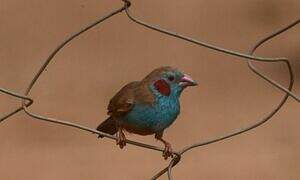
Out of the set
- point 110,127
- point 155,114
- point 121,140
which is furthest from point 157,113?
point 110,127

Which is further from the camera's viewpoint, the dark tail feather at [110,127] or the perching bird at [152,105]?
the dark tail feather at [110,127]

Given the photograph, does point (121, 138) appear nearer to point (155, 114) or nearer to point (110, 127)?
point (155, 114)

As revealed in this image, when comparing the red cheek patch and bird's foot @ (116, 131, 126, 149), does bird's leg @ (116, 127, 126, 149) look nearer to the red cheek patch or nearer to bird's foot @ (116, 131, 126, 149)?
bird's foot @ (116, 131, 126, 149)

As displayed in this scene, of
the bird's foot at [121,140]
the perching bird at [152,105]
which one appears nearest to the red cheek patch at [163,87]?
the perching bird at [152,105]

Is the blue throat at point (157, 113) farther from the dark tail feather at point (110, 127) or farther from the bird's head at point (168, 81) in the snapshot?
the dark tail feather at point (110, 127)

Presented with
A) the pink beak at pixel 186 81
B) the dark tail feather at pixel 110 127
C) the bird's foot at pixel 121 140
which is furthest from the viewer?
the dark tail feather at pixel 110 127

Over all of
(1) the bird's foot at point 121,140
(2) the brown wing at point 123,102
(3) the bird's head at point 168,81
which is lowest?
(1) the bird's foot at point 121,140

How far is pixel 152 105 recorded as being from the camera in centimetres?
253

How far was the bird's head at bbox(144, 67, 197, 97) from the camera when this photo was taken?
7.94ft

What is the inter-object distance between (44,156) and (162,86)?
1928 millimetres

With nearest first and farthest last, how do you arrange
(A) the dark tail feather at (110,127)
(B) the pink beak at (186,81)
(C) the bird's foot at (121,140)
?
(B) the pink beak at (186,81) < (C) the bird's foot at (121,140) < (A) the dark tail feather at (110,127)

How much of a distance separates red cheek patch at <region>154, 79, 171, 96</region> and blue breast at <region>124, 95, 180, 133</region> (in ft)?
0.04

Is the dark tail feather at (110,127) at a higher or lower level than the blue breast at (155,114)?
higher

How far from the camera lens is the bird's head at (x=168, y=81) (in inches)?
Answer: 95.2
